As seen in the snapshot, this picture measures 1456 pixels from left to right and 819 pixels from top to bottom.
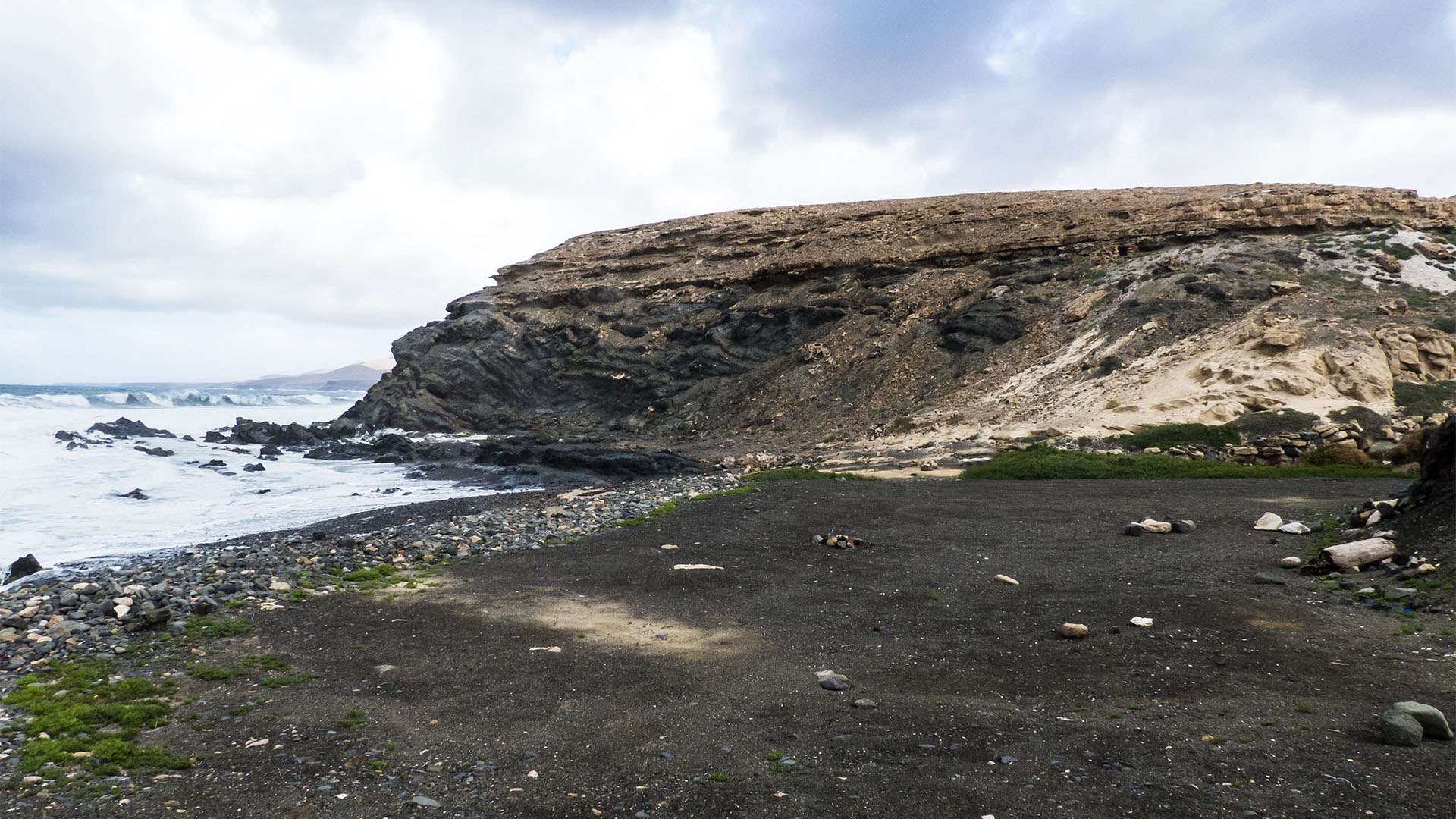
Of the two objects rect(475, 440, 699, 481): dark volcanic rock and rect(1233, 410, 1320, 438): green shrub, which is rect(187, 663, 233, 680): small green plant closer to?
rect(475, 440, 699, 481): dark volcanic rock

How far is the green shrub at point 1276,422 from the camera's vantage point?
77.0 feet

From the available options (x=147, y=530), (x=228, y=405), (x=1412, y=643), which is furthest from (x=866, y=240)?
(x=228, y=405)

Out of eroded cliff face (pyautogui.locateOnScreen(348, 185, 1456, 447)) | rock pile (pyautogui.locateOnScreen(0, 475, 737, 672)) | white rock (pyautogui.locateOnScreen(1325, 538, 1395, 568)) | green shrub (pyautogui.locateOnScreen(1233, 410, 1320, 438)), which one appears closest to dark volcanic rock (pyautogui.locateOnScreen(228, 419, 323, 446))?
eroded cliff face (pyautogui.locateOnScreen(348, 185, 1456, 447))

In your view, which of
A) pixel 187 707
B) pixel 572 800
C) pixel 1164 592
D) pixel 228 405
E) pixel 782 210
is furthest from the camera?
pixel 228 405

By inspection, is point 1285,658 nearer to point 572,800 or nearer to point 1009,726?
point 1009,726

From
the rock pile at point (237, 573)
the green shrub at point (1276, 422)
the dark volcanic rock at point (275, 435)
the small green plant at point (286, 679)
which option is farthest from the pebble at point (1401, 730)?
the dark volcanic rock at point (275, 435)

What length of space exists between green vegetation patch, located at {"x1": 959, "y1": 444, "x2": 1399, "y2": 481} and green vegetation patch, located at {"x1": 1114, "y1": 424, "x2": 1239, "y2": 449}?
139 cm

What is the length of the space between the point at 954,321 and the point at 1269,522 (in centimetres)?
2690

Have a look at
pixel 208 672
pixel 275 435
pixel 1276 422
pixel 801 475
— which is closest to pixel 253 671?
pixel 208 672

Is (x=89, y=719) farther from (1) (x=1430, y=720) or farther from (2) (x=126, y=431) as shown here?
(2) (x=126, y=431)

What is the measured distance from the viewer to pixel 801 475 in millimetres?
24000

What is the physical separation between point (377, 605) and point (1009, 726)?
8636mm

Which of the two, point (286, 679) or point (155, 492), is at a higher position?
point (286, 679)

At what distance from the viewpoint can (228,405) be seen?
93938 mm
